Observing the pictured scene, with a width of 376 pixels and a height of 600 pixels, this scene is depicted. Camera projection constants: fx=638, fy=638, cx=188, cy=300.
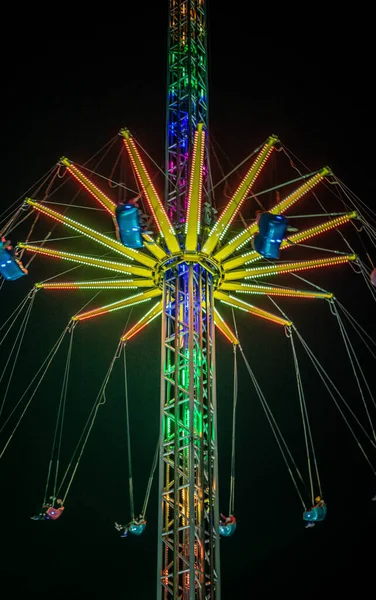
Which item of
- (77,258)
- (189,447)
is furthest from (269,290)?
(77,258)

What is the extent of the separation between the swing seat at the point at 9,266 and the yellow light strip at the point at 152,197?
2416 mm

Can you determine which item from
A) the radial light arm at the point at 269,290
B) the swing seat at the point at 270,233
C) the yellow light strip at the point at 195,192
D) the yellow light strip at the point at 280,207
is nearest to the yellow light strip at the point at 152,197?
the yellow light strip at the point at 195,192

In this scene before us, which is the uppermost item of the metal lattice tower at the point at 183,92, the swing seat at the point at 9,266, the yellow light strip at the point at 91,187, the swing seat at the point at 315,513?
the metal lattice tower at the point at 183,92

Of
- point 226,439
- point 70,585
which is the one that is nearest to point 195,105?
point 226,439

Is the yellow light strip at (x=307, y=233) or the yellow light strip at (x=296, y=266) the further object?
the yellow light strip at (x=296, y=266)

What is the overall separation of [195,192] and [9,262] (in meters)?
3.27

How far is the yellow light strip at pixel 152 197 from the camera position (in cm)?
1069

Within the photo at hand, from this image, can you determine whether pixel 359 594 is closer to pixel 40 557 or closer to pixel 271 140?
pixel 40 557

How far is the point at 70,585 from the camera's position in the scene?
14.5m

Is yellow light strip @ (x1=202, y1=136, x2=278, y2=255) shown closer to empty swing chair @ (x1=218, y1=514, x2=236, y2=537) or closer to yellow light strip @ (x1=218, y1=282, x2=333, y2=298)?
yellow light strip @ (x1=218, y1=282, x2=333, y2=298)

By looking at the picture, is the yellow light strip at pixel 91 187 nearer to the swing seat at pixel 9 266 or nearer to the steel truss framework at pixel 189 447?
the steel truss framework at pixel 189 447

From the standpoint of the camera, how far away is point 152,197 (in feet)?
35.1

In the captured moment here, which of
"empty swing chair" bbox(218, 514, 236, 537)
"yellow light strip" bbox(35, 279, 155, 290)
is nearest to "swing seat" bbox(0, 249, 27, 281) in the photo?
"yellow light strip" bbox(35, 279, 155, 290)

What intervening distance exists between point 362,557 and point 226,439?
14.8ft
